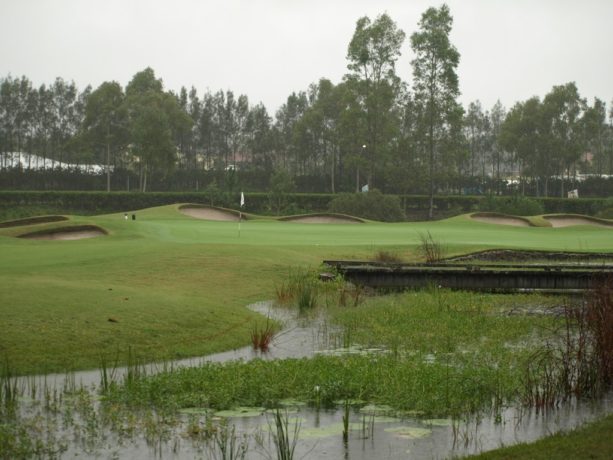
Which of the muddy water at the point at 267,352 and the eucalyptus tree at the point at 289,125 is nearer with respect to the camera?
the muddy water at the point at 267,352

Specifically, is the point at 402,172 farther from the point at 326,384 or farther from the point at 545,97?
the point at 326,384

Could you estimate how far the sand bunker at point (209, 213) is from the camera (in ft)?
194

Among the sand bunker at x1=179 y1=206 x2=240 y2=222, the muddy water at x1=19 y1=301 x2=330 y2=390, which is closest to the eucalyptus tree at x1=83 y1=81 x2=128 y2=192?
the sand bunker at x1=179 y1=206 x2=240 y2=222

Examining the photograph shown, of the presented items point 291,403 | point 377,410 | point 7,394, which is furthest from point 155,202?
point 377,410

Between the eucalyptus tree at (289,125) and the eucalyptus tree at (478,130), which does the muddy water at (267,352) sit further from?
the eucalyptus tree at (478,130)

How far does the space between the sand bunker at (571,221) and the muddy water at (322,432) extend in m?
49.3

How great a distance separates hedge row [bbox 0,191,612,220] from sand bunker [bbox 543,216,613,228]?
1095 centimetres

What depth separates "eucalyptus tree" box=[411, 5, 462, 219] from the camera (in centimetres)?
7431

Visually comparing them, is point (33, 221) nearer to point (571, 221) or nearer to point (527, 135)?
point (571, 221)

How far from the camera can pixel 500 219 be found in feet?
195

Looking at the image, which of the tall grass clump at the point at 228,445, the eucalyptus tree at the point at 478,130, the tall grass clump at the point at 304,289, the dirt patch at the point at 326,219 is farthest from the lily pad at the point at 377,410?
the eucalyptus tree at the point at 478,130

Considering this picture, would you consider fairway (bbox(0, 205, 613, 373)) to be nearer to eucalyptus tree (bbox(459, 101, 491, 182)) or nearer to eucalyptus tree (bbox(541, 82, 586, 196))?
eucalyptus tree (bbox(541, 82, 586, 196))

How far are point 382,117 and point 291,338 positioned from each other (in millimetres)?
64628

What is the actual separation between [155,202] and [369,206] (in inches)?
738
